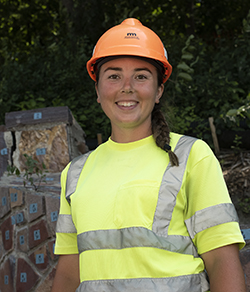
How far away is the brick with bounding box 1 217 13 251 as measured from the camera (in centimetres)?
365

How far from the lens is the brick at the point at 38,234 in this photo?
11.1 ft

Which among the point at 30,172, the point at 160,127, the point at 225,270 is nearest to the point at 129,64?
the point at 160,127

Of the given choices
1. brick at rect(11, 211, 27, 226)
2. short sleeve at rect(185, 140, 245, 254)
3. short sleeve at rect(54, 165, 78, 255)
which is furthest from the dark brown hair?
brick at rect(11, 211, 27, 226)

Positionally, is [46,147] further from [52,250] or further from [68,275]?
[68,275]

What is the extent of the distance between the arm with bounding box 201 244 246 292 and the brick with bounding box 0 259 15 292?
8.74 feet

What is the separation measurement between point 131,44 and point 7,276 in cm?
281

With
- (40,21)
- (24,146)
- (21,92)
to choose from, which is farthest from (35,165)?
(40,21)

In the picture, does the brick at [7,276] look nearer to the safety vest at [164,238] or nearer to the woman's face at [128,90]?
the safety vest at [164,238]

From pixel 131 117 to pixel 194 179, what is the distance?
0.43 meters

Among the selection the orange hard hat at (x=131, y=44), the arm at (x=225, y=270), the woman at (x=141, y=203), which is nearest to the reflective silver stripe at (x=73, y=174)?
the woman at (x=141, y=203)

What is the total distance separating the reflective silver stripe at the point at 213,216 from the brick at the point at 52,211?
2.17 metres

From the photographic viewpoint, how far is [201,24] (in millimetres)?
9602

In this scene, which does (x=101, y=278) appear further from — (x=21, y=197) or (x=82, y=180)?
(x=21, y=197)

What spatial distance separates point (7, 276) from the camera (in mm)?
3588
